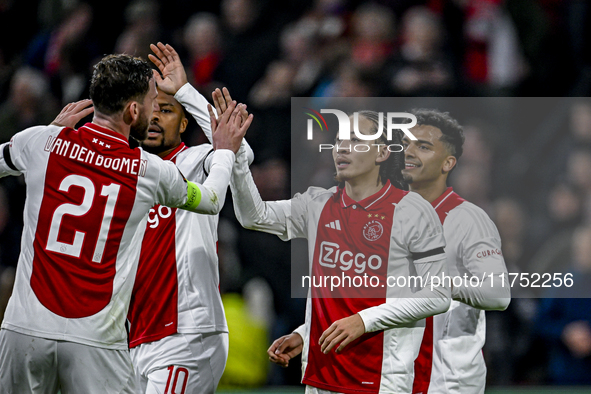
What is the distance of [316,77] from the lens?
7.91 m

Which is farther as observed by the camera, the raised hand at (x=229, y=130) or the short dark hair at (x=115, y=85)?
the raised hand at (x=229, y=130)

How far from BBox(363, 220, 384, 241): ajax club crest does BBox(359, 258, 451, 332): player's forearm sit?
377mm

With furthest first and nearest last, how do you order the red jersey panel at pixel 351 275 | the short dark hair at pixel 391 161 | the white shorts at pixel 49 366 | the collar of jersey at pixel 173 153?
the collar of jersey at pixel 173 153
the short dark hair at pixel 391 161
the red jersey panel at pixel 351 275
the white shorts at pixel 49 366

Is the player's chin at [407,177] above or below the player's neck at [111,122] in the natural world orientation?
below

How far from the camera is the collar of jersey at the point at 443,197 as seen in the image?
4.18 metres

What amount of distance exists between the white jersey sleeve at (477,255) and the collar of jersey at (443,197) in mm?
90

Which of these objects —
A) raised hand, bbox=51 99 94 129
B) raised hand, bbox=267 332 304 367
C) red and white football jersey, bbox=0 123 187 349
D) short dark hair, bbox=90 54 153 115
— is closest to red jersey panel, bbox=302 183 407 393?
A: raised hand, bbox=267 332 304 367

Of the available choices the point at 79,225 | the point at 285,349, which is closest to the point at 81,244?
the point at 79,225

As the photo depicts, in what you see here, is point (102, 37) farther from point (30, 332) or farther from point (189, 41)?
point (30, 332)

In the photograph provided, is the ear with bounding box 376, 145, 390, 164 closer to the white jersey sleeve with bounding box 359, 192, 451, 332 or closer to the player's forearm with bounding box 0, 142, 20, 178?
the white jersey sleeve with bounding box 359, 192, 451, 332

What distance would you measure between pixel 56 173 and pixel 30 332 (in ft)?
2.36

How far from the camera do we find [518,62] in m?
8.02

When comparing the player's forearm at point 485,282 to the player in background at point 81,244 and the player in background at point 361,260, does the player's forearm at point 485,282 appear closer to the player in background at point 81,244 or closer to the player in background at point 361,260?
the player in background at point 361,260

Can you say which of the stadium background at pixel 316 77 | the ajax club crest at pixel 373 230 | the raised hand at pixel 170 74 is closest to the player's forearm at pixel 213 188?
the raised hand at pixel 170 74
